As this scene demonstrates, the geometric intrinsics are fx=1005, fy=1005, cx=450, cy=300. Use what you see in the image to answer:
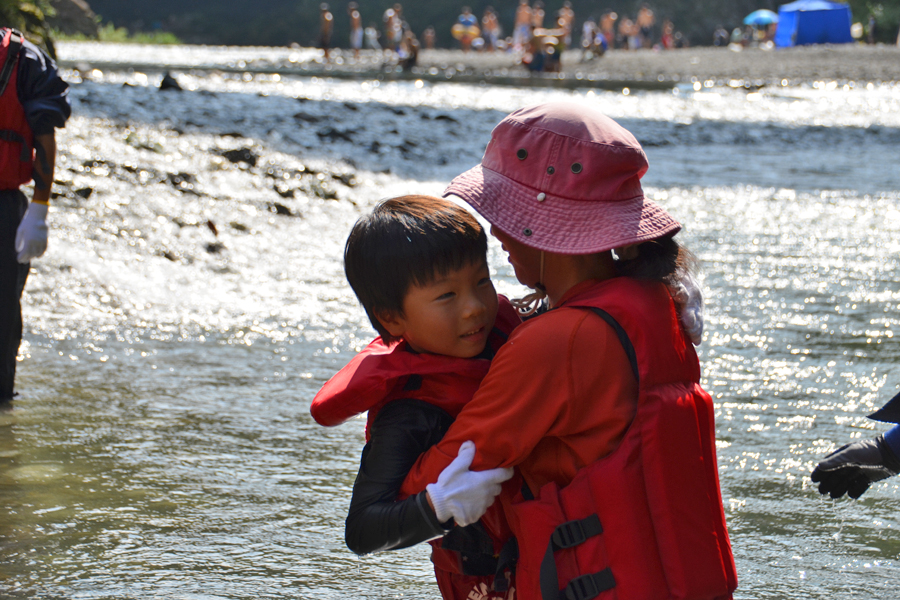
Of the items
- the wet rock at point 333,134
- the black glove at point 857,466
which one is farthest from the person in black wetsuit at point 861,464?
the wet rock at point 333,134

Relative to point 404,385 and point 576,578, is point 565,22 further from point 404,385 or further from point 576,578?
point 576,578

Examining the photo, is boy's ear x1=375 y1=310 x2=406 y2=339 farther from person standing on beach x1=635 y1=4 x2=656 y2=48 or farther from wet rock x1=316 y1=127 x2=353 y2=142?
person standing on beach x1=635 y1=4 x2=656 y2=48

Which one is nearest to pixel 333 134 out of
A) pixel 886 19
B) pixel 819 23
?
pixel 819 23

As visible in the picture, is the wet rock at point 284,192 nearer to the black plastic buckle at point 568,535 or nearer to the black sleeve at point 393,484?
the black sleeve at point 393,484

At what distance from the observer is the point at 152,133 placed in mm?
9266

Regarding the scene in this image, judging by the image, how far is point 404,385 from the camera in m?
1.82

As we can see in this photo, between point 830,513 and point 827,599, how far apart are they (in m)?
0.59

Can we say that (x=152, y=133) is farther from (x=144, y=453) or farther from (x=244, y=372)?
(x=144, y=453)

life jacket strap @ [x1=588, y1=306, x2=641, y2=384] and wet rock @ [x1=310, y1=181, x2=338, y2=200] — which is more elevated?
life jacket strap @ [x1=588, y1=306, x2=641, y2=384]

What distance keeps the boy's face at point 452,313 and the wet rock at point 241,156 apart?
7372 mm

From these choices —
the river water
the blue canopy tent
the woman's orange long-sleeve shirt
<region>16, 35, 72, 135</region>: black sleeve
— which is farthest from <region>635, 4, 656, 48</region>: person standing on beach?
the woman's orange long-sleeve shirt

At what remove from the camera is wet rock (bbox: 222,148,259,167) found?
29.3 feet

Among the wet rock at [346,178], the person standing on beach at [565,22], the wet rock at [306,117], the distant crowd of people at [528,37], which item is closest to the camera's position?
the wet rock at [346,178]

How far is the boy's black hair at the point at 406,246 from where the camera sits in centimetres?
178
